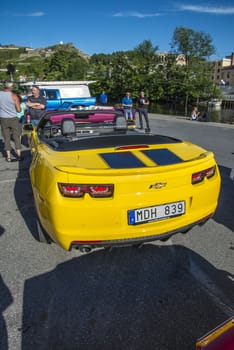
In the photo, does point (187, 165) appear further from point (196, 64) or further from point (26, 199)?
point (196, 64)

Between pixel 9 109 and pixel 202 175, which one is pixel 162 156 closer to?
pixel 202 175

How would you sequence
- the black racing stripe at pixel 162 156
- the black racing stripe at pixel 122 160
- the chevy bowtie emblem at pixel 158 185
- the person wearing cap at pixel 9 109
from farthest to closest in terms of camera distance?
1. the person wearing cap at pixel 9 109
2. the black racing stripe at pixel 162 156
3. the black racing stripe at pixel 122 160
4. the chevy bowtie emblem at pixel 158 185

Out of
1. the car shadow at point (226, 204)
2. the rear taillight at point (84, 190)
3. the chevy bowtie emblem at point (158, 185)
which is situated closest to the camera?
the rear taillight at point (84, 190)

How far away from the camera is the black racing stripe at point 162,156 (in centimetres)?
262

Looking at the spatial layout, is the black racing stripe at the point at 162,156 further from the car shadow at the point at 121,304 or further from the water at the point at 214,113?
the water at the point at 214,113

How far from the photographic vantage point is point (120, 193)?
91.0 inches

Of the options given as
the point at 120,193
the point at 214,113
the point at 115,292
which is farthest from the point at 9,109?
the point at 214,113

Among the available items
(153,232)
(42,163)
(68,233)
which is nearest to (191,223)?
(153,232)

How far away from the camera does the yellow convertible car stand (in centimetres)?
229

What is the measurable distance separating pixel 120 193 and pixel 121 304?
2.86 feet

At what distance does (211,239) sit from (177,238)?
0.38 m

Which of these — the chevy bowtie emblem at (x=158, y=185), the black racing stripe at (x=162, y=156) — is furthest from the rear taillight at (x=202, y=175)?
the chevy bowtie emblem at (x=158, y=185)

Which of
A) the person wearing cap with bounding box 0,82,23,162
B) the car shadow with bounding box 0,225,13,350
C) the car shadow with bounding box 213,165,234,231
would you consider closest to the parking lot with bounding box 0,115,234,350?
the car shadow with bounding box 0,225,13,350

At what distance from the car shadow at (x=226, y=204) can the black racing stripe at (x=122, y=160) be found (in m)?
1.69
